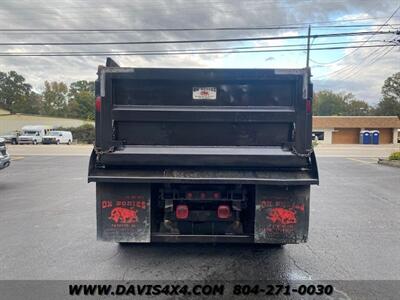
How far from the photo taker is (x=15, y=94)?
95.2 metres

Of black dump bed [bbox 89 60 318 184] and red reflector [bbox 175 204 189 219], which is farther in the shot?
red reflector [bbox 175 204 189 219]

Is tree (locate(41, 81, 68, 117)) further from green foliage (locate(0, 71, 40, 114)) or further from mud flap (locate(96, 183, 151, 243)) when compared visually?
mud flap (locate(96, 183, 151, 243))

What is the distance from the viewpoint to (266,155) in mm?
3930

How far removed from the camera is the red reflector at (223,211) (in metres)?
4.11

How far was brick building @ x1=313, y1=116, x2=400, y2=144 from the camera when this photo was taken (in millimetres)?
59250

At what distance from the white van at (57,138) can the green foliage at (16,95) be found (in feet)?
159

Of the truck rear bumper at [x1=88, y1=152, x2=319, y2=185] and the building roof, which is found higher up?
the building roof

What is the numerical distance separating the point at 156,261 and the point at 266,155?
6.41ft

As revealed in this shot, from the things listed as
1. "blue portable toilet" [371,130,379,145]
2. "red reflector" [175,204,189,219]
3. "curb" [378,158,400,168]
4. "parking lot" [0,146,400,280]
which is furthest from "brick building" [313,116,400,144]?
"red reflector" [175,204,189,219]

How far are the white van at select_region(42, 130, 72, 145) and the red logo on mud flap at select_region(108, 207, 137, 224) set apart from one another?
152 ft

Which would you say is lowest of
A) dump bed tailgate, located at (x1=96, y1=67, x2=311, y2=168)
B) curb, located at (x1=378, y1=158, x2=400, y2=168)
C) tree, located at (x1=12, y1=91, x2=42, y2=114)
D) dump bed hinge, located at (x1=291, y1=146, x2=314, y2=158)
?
curb, located at (x1=378, y1=158, x2=400, y2=168)

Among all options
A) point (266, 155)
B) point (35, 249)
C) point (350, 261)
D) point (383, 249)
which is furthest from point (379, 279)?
point (35, 249)

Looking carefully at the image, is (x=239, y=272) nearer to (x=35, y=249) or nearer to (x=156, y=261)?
(x=156, y=261)

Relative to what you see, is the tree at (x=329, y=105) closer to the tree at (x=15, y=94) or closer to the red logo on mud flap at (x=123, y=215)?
the tree at (x=15, y=94)
